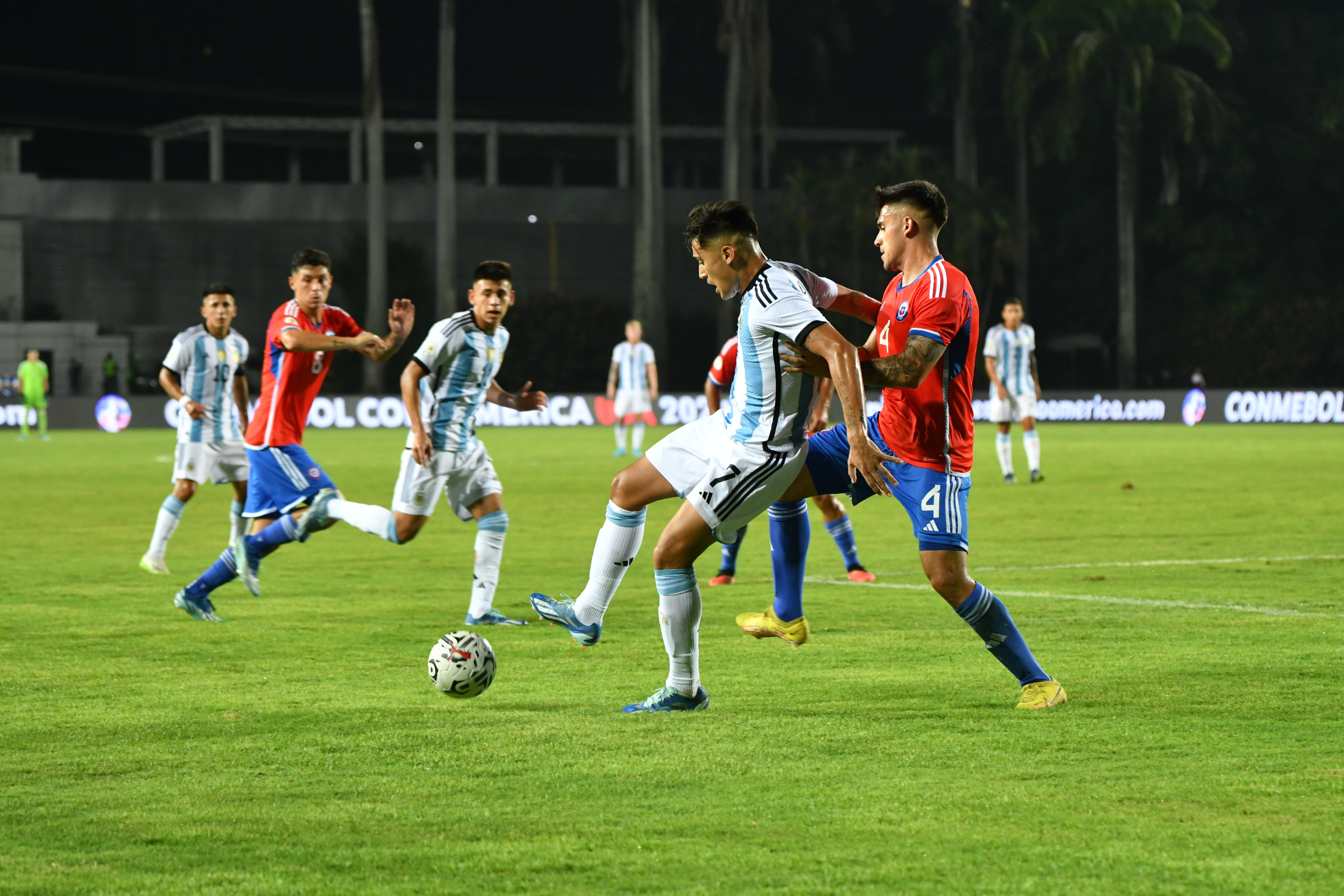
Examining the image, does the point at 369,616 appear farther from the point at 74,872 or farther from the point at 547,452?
the point at 547,452

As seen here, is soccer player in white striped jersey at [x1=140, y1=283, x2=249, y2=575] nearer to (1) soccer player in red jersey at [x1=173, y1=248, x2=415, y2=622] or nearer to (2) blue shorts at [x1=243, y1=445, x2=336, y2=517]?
(1) soccer player in red jersey at [x1=173, y1=248, x2=415, y2=622]

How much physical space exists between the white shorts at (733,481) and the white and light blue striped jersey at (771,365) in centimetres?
5

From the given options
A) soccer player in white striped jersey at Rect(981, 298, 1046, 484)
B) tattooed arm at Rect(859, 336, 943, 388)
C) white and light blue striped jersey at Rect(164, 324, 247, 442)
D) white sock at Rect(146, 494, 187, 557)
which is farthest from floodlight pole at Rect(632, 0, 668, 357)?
tattooed arm at Rect(859, 336, 943, 388)

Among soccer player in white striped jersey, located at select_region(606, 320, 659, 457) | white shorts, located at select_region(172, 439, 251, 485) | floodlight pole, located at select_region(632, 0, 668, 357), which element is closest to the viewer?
white shorts, located at select_region(172, 439, 251, 485)

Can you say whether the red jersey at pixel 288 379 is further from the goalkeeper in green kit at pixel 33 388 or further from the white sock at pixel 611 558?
the goalkeeper in green kit at pixel 33 388

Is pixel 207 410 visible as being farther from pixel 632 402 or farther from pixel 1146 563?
pixel 632 402

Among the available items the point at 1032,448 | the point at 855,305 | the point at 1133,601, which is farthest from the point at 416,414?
the point at 1032,448

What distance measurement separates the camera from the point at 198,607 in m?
9.77

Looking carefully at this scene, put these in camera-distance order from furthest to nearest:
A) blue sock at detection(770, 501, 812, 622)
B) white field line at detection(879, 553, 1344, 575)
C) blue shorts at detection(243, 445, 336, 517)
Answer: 1. white field line at detection(879, 553, 1344, 575)
2. blue shorts at detection(243, 445, 336, 517)
3. blue sock at detection(770, 501, 812, 622)

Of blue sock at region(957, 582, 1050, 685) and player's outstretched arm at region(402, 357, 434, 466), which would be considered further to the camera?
player's outstretched arm at region(402, 357, 434, 466)

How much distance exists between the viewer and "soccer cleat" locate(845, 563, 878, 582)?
11641 millimetres

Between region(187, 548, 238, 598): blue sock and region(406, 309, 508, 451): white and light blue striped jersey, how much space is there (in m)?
1.24

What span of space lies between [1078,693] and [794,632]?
1.31 metres

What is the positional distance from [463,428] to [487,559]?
766mm
